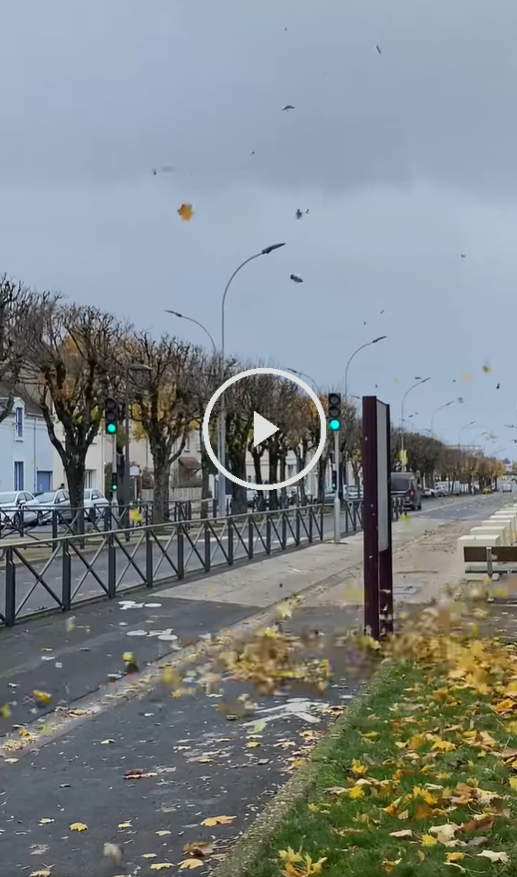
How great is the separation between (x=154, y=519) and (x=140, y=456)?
48.1m

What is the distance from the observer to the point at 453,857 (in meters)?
4.02

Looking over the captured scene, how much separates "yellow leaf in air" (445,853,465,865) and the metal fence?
8.24 meters

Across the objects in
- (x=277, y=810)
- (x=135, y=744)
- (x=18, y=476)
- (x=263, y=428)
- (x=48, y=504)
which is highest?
(x=263, y=428)

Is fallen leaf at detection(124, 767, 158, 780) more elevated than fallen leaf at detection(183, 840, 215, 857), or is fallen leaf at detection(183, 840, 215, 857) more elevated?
fallen leaf at detection(183, 840, 215, 857)

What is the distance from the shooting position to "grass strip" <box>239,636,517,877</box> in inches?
160

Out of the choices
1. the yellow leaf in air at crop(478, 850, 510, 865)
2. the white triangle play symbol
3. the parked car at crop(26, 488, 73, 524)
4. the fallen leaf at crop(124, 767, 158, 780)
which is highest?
the white triangle play symbol

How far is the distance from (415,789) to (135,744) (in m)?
2.36

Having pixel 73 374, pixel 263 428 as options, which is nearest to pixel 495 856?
pixel 73 374

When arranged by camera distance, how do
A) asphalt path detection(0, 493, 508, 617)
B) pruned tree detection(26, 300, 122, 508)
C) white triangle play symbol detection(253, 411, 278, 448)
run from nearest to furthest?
asphalt path detection(0, 493, 508, 617) < pruned tree detection(26, 300, 122, 508) < white triangle play symbol detection(253, 411, 278, 448)

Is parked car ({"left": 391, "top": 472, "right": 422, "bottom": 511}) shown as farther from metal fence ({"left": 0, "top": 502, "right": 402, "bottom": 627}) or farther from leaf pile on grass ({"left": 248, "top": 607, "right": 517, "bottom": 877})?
leaf pile on grass ({"left": 248, "top": 607, "right": 517, "bottom": 877})

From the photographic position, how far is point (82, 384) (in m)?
31.0

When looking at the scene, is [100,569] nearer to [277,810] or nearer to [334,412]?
[277,810]

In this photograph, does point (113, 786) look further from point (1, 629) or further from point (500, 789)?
point (1, 629)

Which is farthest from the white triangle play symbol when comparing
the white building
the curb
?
the curb
